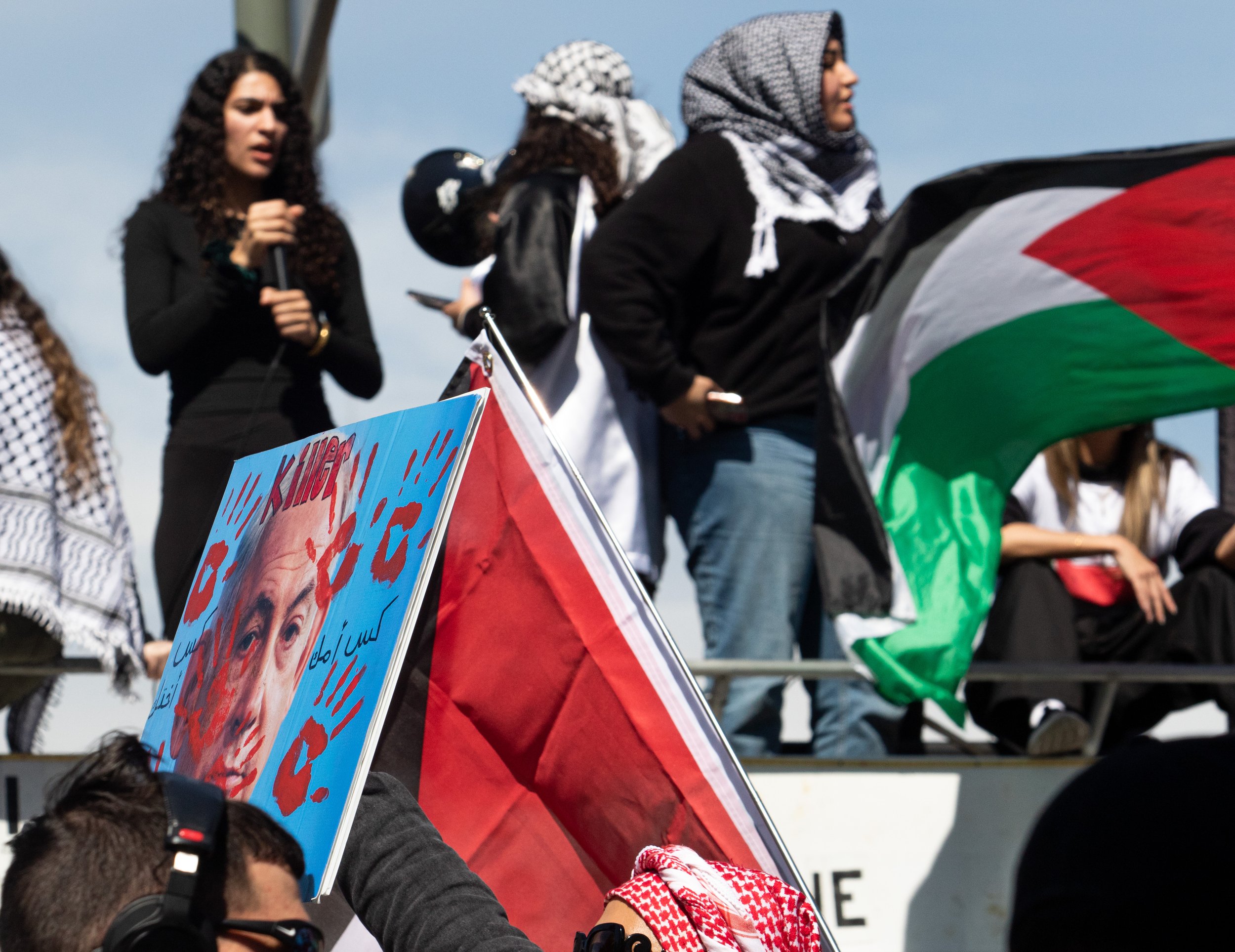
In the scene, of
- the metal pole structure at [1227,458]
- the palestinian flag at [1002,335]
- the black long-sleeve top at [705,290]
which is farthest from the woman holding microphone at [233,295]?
the metal pole structure at [1227,458]

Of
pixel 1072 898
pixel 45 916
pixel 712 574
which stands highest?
A: pixel 1072 898

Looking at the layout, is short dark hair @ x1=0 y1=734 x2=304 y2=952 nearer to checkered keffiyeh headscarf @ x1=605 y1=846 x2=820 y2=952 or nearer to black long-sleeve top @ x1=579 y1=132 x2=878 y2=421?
checkered keffiyeh headscarf @ x1=605 y1=846 x2=820 y2=952

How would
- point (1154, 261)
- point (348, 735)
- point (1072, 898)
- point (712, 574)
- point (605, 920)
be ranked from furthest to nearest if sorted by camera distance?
point (1154, 261), point (712, 574), point (605, 920), point (348, 735), point (1072, 898)

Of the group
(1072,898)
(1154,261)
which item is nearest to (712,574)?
(1154,261)

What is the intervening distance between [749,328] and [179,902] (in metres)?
2.67

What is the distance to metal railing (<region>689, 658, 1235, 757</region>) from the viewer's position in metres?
3.34

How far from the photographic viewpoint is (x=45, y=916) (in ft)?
4.25

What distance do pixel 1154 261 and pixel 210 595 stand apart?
272 cm

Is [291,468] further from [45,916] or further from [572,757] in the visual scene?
[45,916]

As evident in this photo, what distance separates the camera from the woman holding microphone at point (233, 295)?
334 cm

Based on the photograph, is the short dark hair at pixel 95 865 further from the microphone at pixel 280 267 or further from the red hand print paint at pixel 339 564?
the microphone at pixel 280 267

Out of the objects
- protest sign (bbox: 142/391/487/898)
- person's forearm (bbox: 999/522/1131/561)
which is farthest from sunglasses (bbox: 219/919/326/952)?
person's forearm (bbox: 999/522/1131/561)

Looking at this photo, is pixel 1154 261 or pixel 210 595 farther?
pixel 1154 261

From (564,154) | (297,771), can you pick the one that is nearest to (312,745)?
(297,771)
